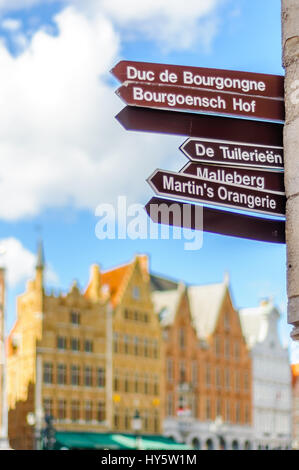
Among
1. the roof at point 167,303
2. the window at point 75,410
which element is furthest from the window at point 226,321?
the window at point 75,410

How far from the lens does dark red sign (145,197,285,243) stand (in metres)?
3.44

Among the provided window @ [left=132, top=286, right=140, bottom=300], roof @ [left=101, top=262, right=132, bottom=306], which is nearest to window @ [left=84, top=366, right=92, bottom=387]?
roof @ [left=101, top=262, right=132, bottom=306]

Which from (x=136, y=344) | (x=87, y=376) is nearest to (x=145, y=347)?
(x=136, y=344)

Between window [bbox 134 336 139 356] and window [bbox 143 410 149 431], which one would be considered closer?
window [bbox 143 410 149 431]

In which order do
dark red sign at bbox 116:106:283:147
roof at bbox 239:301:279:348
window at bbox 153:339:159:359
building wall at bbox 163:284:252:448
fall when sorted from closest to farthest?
dark red sign at bbox 116:106:283:147, window at bbox 153:339:159:359, building wall at bbox 163:284:252:448, roof at bbox 239:301:279:348

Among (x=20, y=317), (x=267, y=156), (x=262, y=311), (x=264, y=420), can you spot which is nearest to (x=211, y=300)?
(x=262, y=311)

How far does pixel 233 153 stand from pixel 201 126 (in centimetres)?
18

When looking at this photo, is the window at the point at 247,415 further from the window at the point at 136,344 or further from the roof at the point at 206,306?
the window at the point at 136,344

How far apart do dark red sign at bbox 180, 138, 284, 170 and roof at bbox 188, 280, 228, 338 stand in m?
44.2

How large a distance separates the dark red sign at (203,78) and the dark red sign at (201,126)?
0.39 ft

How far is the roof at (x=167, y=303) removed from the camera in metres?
45.4

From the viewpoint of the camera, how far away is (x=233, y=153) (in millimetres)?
3535

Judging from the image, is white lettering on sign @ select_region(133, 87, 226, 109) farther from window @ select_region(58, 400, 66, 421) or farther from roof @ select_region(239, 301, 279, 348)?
roof @ select_region(239, 301, 279, 348)

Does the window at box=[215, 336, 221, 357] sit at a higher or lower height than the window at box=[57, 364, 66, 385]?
higher
